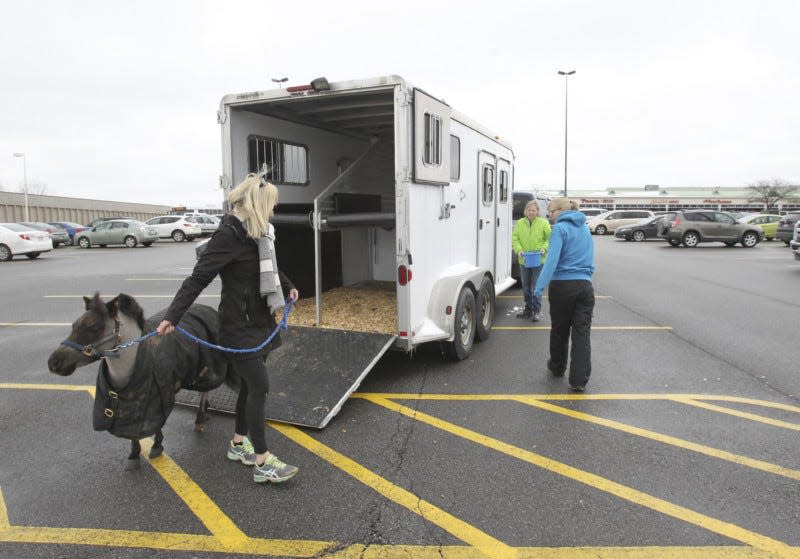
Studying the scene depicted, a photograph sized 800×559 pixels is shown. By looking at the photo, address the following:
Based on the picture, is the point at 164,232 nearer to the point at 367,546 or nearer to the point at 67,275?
the point at 67,275

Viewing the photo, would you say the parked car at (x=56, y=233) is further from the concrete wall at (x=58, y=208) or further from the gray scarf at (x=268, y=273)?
the gray scarf at (x=268, y=273)

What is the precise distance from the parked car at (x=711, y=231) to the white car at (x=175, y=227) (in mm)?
25277

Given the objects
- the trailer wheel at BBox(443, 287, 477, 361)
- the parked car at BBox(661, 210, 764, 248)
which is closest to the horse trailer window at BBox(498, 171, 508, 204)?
the trailer wheel at BBox(443, 287, 477, 361)

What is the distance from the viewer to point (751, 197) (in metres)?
71.5

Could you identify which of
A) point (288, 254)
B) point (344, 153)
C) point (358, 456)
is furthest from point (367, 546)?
point (344, 153)

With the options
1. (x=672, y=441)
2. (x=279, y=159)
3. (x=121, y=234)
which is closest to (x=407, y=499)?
(x=672, y=441)

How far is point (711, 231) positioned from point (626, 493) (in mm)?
23723

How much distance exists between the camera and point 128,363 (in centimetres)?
322

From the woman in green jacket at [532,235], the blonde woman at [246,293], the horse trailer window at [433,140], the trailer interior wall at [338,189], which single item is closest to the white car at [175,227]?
the trailer interior wall at [338,189]

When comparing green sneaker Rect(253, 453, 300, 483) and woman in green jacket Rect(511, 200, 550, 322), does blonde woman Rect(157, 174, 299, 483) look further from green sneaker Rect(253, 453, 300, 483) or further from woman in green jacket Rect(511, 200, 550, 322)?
woman in green jacket Rect(511, 200, 550, 322)

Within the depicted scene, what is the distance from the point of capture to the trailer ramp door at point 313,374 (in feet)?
14.4

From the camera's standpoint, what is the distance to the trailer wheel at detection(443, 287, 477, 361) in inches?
229

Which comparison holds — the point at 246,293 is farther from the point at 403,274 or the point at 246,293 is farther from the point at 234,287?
the point at 403,274

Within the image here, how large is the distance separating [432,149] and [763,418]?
12.2 ft
